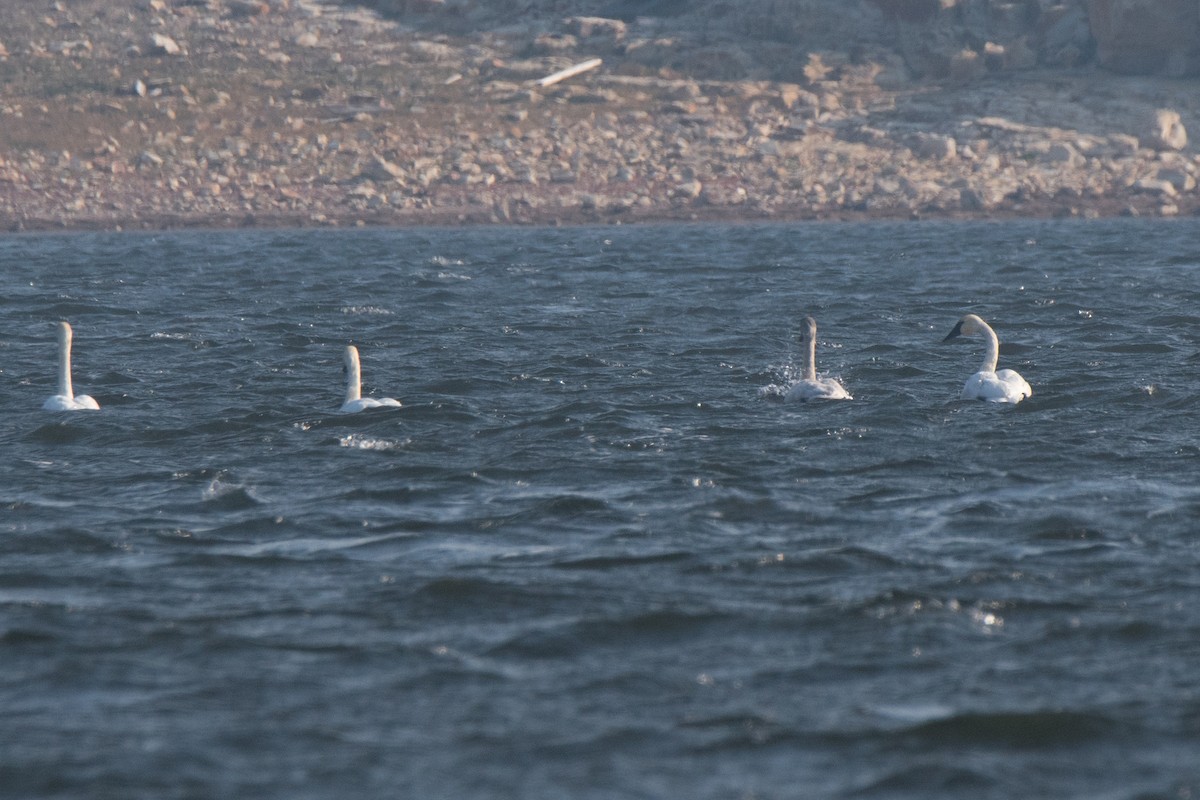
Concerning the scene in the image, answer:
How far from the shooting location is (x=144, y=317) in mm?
Result: 24609

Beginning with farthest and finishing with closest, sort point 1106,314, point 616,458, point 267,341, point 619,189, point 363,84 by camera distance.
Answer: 1. point 363,84
2. point 619,189
3. point 1106,314
4. point 267,341
5. point 616,458

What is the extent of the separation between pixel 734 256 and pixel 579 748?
1041 inches

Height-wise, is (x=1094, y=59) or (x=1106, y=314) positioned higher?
(x=1094, y=59)

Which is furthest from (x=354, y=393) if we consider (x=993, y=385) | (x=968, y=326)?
(x=968, y=326)

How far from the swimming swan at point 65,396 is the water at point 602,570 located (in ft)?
1.16

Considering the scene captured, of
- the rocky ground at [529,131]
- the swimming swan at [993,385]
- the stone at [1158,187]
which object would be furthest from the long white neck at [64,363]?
the stone at [1158,187]

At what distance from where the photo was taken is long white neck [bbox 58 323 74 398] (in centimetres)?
1650

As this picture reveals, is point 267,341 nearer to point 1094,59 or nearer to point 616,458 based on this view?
point 616,458

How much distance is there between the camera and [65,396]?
1634 cm

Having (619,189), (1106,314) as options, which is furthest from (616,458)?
(619,189)

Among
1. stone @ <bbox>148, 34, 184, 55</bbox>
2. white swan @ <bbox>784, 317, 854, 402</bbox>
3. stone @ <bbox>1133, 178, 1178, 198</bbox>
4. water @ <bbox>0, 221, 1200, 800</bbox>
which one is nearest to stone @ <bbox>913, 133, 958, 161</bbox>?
stone @ <bbox>1133, 178, 1178, 198</bbox>

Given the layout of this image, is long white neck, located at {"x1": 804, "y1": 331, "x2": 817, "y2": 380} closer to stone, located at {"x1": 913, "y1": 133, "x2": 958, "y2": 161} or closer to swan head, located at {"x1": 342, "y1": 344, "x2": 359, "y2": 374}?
swan head, located at {"x1": 342, "y1": 344, "x2": 359, "y2": 374}

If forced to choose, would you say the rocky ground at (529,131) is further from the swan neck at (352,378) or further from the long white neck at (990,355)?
the swan neck at (352,378)

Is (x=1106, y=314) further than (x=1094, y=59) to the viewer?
No
